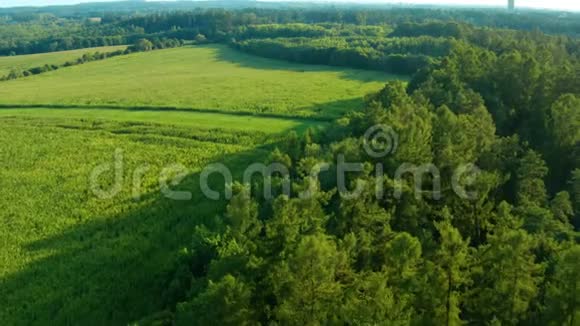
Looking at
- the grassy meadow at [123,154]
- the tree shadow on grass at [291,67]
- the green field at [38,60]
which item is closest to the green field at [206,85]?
the tree shadow on grass at [291,67]

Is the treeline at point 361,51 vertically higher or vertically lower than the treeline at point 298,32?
lower

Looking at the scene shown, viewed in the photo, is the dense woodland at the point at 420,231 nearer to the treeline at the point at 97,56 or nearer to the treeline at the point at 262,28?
the treeline at the point at 262,28

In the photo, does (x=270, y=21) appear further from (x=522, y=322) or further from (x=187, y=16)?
(x=522, y=322)

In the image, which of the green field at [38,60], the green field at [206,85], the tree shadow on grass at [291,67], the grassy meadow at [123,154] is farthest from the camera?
the green field at [38,60]

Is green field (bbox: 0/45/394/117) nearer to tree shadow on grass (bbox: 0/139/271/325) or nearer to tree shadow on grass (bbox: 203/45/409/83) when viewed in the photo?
tree shadow on grass (bbox: 203/45/409/83)

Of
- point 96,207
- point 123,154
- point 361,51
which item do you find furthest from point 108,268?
point 361,51

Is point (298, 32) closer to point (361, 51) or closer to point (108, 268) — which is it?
point (361, 51)
